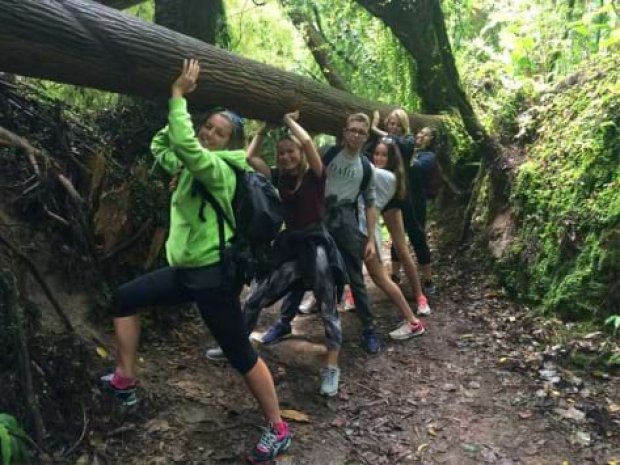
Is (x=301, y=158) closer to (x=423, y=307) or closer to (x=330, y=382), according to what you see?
(x=330, y=382)

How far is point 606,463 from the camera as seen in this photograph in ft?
13.4

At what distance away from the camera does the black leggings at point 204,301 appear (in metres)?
3.88

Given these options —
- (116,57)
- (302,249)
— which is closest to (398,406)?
(302,249)

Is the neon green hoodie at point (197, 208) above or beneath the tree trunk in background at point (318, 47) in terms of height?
beneath

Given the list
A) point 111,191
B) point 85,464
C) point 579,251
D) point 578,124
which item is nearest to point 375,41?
point 578,124

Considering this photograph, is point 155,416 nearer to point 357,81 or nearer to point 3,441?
point 3,441

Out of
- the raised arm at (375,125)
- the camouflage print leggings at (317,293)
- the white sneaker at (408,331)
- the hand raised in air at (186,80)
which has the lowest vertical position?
the white sneaker at (408,331)

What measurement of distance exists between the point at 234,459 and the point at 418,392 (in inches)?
74.6

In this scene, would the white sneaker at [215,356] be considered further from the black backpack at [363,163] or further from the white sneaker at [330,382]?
the black backpack at [363,163]

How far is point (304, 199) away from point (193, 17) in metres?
3.14

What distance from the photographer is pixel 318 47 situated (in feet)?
35.8

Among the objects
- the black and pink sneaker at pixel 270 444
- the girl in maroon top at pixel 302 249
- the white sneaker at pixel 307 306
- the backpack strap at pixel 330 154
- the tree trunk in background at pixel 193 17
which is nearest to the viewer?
the black and pink sneaker at pixel 270 444

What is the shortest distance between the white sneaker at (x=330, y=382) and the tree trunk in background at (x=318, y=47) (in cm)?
710

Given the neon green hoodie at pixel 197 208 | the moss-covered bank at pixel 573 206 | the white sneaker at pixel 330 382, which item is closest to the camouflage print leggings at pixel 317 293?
the white sneaker at pixel 330 382
